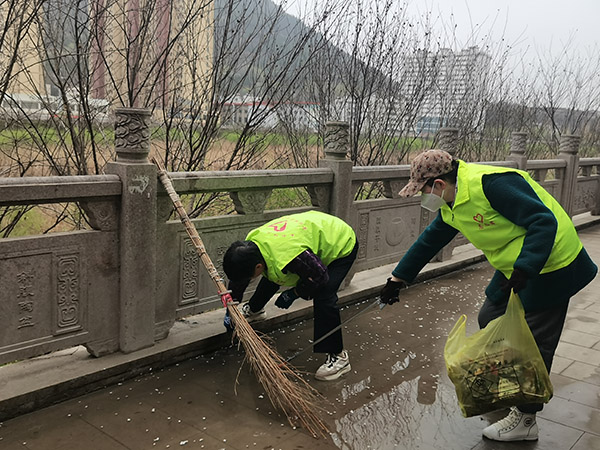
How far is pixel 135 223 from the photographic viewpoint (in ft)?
11.2

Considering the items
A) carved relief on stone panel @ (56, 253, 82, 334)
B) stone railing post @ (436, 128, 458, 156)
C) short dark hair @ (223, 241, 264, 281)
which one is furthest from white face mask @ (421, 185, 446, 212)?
stone railing post @ (436, 128, 458, 156)

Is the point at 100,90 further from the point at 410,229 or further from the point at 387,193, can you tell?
the point at 410,229

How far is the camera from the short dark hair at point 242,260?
324cm

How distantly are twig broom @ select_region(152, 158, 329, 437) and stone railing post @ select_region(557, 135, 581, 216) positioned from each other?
725 centimetres

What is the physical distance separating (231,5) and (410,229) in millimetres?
2768

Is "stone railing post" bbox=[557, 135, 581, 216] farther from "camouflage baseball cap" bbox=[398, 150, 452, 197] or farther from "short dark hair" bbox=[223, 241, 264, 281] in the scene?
"short dark hair" bbox=[223, 241, 264, 281]

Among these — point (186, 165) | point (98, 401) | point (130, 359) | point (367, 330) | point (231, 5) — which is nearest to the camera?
point (98, 401)

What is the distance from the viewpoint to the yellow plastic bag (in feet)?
9.11

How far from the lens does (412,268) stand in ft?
10.9

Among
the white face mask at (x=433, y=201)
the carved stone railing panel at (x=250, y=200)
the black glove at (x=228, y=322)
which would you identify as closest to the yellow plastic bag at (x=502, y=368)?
the white face mask at (x=433, y=201)

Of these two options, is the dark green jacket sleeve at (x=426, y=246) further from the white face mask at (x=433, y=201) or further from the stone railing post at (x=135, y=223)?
the stone railing post at (x=135, y=223)

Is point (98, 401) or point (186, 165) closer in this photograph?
point (98, 401)

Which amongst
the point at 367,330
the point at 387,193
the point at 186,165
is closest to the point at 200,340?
the point at 367,330

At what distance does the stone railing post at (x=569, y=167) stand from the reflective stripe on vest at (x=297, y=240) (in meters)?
6.76
